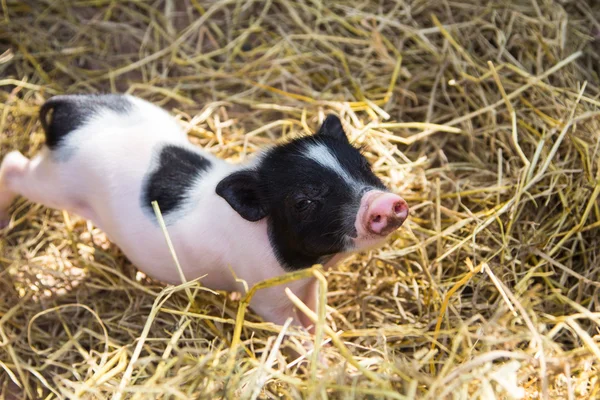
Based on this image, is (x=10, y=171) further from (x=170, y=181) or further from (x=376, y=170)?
(x=376, y=170)

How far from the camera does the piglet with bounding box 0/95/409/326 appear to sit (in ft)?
9.38

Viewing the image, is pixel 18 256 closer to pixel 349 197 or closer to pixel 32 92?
pixel 32 92

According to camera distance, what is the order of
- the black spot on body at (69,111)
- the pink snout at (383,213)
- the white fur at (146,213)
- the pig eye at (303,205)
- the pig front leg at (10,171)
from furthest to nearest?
the pig front leg at (10,171) < the black spot on body at (69,111) < the white fur at (146,213) < the pig eye at (303,205) < the pink snout at (383,213)

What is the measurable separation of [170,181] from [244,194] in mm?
546

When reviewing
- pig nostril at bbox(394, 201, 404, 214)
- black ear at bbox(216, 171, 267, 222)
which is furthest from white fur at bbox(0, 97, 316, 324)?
pig nostril at bbox(394, 201, 404, 214)

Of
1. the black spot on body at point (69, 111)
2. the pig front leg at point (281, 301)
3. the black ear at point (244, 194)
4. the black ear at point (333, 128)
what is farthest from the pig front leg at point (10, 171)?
the black ear at point (333, 128)

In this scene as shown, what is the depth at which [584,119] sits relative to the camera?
3812mm

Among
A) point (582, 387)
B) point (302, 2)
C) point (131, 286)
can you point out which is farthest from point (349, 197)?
point (302, 2)

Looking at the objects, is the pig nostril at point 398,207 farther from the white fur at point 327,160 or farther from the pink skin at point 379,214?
the white fur at point 327,160

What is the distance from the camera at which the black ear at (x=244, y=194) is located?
9.55 ft

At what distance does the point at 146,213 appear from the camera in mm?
3307

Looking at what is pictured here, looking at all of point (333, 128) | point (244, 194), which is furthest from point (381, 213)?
point (333, 128)

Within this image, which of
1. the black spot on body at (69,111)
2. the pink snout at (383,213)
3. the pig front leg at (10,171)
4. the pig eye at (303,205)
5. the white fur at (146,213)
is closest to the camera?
the pink snout at (383,213)

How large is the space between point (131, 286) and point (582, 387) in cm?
246
